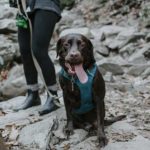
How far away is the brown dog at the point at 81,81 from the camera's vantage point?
3.86 meters

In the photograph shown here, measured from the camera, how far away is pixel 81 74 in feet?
12.7

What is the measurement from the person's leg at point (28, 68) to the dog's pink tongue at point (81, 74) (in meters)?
1.10

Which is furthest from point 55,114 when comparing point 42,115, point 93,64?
point 93,64

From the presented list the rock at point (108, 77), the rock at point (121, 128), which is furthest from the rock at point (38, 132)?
the rock at point (108, 77)

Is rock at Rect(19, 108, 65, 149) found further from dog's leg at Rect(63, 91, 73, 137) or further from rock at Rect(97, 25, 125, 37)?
rock at Rect(97, 25, 125, 37)

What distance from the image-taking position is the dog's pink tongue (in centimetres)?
385

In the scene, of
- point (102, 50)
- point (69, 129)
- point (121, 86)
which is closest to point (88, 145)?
point (69, 129)

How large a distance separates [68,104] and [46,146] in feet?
1.38

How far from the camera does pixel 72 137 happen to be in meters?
4.19

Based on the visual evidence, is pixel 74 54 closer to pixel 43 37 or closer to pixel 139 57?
pixel 43 37

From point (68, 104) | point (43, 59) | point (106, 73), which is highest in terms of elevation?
point (43, 59)

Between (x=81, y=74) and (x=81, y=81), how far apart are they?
0.08m

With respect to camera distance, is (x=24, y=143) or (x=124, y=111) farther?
(x=124, y=111)

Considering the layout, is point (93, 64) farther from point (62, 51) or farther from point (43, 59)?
point (43, 59)
